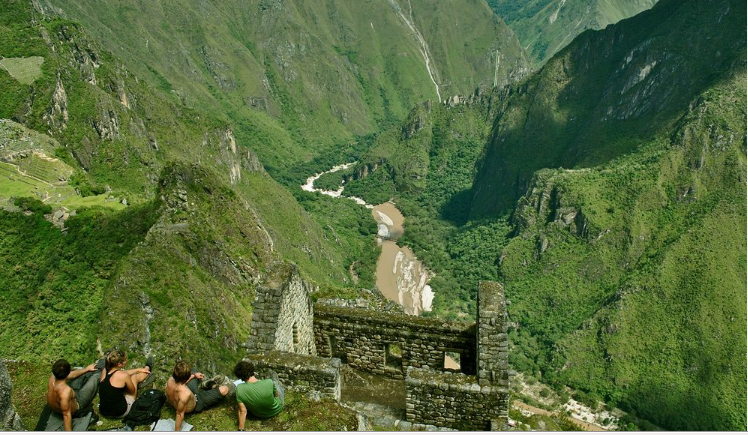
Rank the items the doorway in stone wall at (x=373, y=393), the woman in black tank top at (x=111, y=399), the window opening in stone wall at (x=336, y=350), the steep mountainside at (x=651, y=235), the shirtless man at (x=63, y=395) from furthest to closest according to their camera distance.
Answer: the steep mountainside at (x=651, y=235) < the window opening in stone wall at (x=336, y=350) < the doorway in stone wall at (x=373, y=393) < the woman in black tank top at (x=111, y=399) < the shirtless man at (x=63, y=395)

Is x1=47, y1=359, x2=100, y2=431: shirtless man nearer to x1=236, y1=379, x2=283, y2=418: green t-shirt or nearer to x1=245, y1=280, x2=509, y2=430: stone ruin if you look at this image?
x1=236, y1=379, x2=283, y2=418: green t-shirt

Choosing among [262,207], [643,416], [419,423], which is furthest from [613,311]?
[419,423]

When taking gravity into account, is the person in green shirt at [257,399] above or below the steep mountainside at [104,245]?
below

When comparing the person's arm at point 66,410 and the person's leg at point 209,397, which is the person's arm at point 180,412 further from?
the person's arm at point 66,410

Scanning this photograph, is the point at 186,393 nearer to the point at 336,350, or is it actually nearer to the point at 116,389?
the point at 116,389

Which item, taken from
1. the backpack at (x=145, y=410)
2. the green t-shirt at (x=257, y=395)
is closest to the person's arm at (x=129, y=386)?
the backpack at (x=145, y=410)

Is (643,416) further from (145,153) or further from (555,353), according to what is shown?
(145,153)

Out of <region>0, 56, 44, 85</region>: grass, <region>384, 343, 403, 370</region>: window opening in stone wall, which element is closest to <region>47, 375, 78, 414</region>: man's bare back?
<region>384, 343, 403, 370</region>: window opening in stone wall

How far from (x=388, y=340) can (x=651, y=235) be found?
4541 inches

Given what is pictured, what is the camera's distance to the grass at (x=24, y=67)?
65.2 meters

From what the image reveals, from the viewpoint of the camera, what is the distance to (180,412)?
10.4m

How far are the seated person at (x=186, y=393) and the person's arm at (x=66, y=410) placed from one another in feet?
6.36

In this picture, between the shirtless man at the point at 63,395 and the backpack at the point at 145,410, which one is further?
the backpack at the point at 145,410

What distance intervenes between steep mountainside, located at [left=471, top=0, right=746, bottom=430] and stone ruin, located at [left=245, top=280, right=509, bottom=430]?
7708 cm
